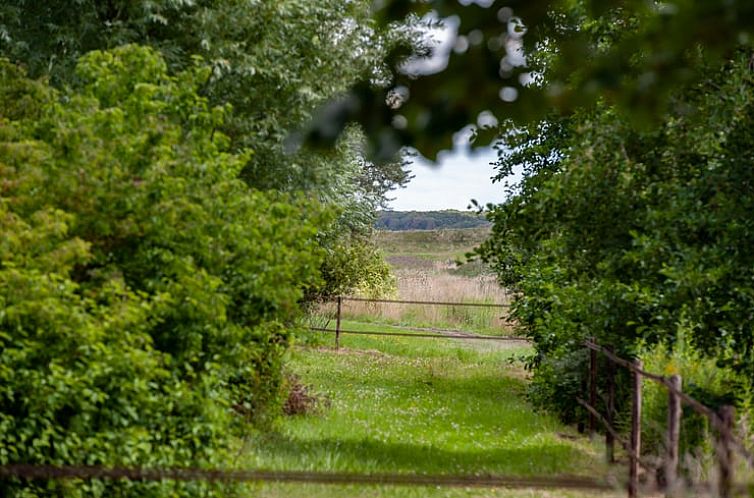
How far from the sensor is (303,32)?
40.3 ft

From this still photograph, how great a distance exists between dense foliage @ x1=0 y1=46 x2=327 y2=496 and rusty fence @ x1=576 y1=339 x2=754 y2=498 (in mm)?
2385

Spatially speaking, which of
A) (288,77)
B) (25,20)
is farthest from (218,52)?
(25,20)

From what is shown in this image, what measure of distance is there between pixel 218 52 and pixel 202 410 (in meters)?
6.68

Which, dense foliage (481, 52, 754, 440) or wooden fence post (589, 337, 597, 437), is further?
wooden fence post (589, 337, 597, 437)

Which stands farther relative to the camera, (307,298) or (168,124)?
(307,298)

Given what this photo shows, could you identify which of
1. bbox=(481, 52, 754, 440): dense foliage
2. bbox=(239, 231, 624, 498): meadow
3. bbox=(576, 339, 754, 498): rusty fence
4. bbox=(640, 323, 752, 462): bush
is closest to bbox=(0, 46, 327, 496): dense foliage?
bbox=(239, 231, 624, 498): meadow

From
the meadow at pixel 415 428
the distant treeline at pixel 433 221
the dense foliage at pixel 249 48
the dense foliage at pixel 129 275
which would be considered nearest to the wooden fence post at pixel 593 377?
the meadow at pixel 415 428

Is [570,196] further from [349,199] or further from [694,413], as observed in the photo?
[349,199]

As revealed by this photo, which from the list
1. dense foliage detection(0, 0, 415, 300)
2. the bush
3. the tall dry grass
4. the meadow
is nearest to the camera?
the bush

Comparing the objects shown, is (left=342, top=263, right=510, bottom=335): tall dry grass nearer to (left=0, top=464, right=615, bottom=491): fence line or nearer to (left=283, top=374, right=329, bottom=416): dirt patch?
(left=283, top=374, right=329, bottom=416): dirt patch

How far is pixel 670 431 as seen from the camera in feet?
18.3

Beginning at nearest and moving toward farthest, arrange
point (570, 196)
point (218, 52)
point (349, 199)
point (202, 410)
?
point (202, 410) < point (570, 196) < point (218, 52) < point (349, 199)

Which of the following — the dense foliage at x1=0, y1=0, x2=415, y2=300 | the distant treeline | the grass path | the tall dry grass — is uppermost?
the distant treeline

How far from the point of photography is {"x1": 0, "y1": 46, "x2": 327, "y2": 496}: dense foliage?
512cm
